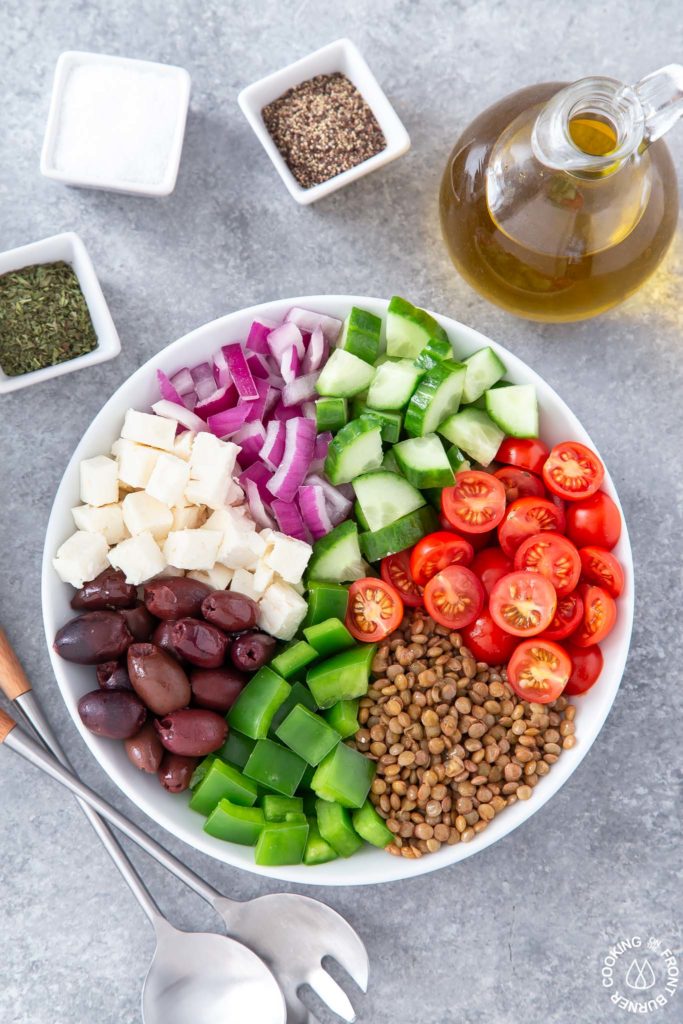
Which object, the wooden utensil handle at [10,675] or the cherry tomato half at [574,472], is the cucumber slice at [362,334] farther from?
the wooden utensil handle at [10,675]

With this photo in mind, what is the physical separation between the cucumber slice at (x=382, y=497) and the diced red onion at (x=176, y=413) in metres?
0.38

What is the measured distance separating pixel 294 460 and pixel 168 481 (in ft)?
0.91

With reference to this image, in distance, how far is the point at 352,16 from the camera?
7.26 ft

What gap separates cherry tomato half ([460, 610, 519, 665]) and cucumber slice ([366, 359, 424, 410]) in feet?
1.62

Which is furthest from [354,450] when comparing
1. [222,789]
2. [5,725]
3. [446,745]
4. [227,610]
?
[5,725]

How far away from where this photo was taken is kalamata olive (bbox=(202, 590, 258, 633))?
5.96 ft

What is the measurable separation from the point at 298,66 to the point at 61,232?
2.29 ft

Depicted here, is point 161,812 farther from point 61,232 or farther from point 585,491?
point 61,232

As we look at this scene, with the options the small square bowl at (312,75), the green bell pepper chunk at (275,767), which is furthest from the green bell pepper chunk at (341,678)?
the small square bowl at (312,75)

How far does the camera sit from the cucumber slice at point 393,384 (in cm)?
190

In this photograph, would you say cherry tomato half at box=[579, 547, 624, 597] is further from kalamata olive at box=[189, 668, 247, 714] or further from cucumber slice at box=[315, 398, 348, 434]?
kalamata olive at box=[189, 668, 247, 714]

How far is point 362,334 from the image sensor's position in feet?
6.40

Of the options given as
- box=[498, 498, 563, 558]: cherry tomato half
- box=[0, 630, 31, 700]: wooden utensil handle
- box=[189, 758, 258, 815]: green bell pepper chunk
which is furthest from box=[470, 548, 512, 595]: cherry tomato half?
box=[0, 630, 31, 700]: wooden utensil handle

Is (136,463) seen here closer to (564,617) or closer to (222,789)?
(222,789)
